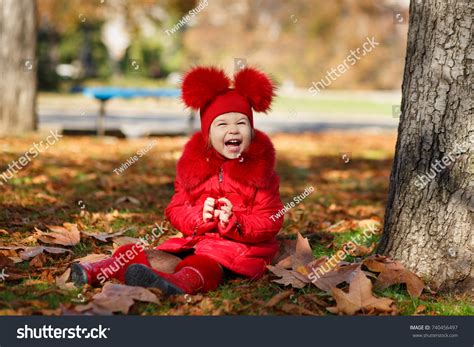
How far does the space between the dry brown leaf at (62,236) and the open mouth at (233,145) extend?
1212 millimetres

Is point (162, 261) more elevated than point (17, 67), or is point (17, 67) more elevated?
point (17, 67)

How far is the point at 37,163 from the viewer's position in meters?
7.54

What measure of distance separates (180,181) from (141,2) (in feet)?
68.1

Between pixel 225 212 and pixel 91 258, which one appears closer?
pixel 225 212

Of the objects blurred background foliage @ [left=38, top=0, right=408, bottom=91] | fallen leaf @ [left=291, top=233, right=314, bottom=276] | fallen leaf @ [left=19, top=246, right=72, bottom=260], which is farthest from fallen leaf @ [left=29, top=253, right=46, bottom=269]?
blurred background foliage @ [left=38, top=0, right=408, bottom=91]

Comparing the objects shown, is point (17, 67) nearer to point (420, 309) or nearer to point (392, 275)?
point (392, 275)

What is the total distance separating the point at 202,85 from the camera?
155 inches

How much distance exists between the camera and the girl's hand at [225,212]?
3.73 meters

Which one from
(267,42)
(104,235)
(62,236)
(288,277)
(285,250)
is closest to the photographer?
(288,277)
